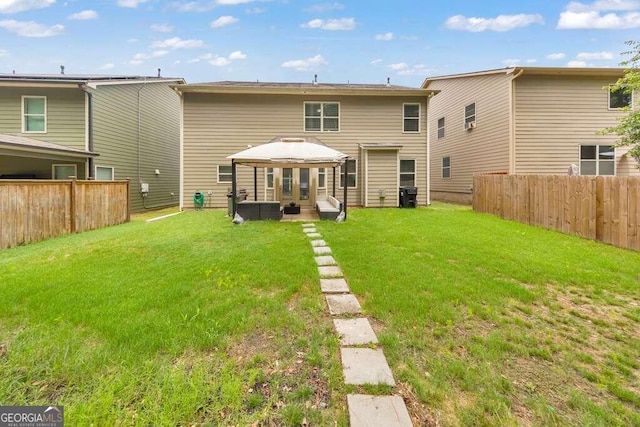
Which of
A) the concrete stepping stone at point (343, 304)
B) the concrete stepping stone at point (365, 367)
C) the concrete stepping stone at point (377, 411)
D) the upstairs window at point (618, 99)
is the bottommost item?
the concrete stepping stone at point (377, 411)

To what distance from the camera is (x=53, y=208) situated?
25.1 ft

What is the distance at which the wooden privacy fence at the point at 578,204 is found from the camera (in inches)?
244

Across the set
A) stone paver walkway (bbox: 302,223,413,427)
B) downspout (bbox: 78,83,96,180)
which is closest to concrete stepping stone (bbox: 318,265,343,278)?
stone paver walkway (bbox: 302,223,413,427)

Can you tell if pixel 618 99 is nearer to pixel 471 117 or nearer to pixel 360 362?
pixel 471 117

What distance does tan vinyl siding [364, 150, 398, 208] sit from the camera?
1338 centimetres

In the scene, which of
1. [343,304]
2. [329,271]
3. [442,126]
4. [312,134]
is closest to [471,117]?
[442,126]

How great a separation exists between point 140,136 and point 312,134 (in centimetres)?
825

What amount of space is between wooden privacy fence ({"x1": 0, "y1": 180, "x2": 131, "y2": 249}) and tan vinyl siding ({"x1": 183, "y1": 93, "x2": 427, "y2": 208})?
3.77 m

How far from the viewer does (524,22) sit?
1733 cm

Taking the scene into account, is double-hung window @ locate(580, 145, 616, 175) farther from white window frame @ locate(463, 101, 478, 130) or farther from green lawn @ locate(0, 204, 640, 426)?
green lawn @ locate(0, 204, 640, 426)

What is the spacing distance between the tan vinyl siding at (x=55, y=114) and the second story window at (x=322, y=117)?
8.65m

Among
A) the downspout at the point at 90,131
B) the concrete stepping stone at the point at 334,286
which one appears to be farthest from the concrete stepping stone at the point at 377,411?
the downspout at the point at 90,131

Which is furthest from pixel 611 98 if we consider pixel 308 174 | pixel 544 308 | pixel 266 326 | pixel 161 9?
pixel 161 9

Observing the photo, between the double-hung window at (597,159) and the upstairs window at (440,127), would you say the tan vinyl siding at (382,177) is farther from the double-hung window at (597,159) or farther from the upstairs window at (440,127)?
the double-hung window at (597,159)
